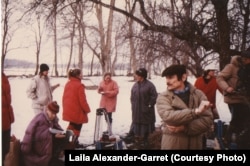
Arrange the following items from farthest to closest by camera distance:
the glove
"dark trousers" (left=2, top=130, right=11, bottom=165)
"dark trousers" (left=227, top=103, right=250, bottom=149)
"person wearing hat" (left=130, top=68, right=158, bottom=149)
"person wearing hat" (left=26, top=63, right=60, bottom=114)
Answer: "person wearing hat" (left=130, top=68, right=158, bottom=149) → "person wearing hat" (left=26, top=63, right=60, bottom=114) → "dark trousers" (left=227, top=103, right=250, bottom=149) → "dark trousers" (left=2, top=130, right=11, bottom=165) → the glove

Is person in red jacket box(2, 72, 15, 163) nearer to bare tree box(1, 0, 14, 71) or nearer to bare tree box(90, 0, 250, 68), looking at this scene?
bare tree box(1, 0, 14, 71)

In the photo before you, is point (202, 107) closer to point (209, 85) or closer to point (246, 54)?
point (209, 85)

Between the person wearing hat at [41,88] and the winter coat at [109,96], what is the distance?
348 mm

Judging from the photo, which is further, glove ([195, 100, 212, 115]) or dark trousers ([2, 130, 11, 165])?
dark trousers ([2, 130, 11, 165])

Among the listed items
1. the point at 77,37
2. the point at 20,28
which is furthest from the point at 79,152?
the point at 20,28

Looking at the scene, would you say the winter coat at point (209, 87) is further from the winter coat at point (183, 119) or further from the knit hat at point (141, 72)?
the winter coat at point (183, 119)

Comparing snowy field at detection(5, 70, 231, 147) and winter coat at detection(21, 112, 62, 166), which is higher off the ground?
snowy field at detection(5, 70, 231, 147)

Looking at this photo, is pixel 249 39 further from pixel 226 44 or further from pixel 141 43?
pixel 141 43

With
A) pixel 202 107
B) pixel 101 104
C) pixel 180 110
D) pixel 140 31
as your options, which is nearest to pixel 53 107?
pixel 101 104

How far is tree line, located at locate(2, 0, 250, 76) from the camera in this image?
259 cm

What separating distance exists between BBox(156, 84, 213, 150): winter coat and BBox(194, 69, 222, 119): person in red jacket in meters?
0.65

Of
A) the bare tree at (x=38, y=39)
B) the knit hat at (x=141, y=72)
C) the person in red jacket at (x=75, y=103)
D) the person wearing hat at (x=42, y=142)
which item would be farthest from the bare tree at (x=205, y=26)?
the person wearing hat at (x=42, y=142)

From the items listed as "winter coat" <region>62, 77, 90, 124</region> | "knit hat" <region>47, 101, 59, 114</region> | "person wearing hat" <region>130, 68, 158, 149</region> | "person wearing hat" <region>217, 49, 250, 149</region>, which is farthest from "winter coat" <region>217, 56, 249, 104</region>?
"knit hat" <region>47, 101, 59, 114</region>

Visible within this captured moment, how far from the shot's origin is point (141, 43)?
2.64 m
